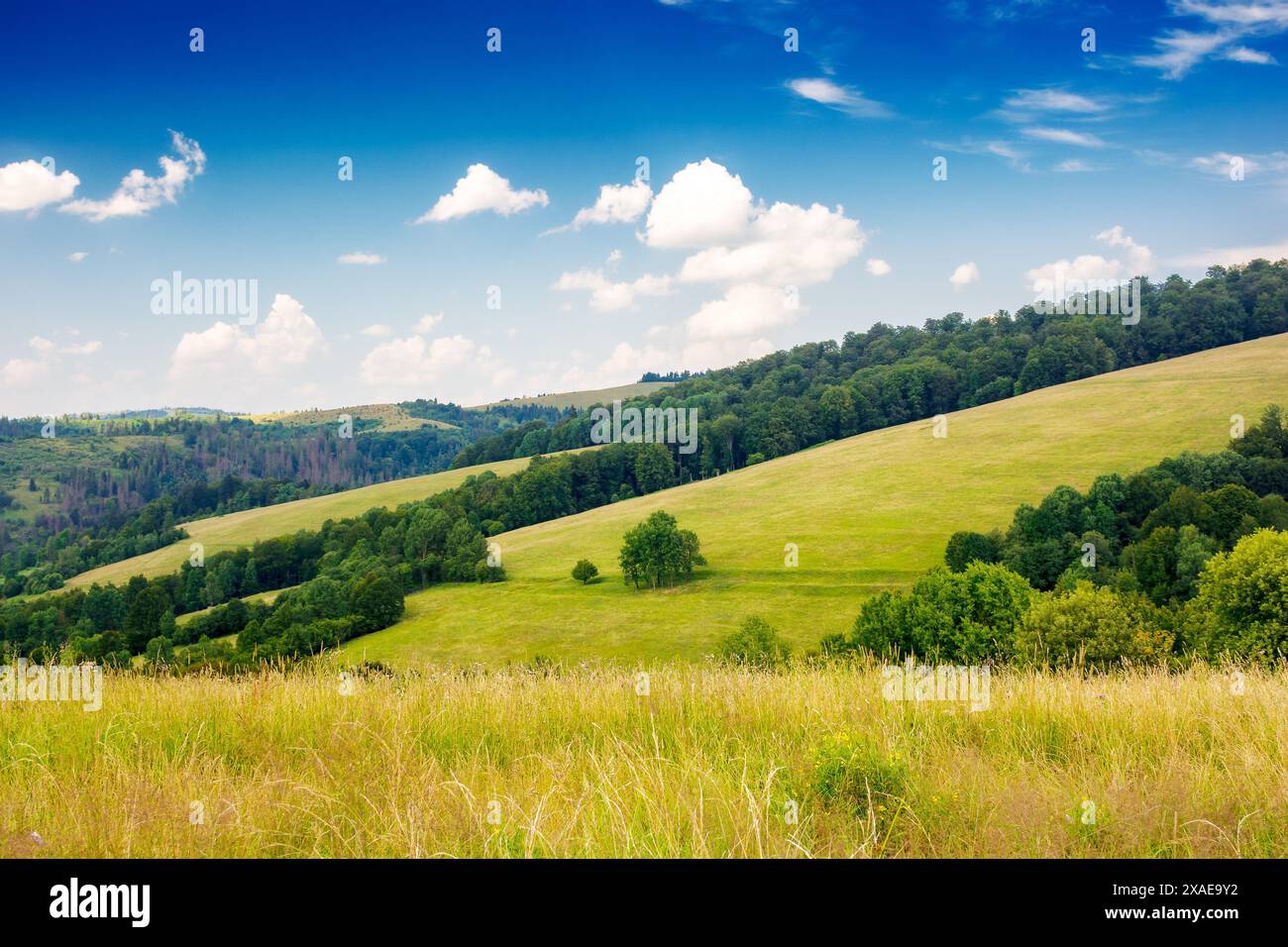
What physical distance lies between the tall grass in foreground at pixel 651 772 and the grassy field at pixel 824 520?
55.0 m

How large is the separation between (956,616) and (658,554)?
38.5 metres

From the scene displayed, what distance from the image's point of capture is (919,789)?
15.3ft

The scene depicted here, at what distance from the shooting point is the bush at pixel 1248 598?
36.3 meters

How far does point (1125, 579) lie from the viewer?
57.3 meters

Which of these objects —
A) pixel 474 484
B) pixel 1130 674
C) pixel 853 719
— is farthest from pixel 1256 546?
pixel 474 484

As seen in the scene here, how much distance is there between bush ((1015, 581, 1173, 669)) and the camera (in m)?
38.0

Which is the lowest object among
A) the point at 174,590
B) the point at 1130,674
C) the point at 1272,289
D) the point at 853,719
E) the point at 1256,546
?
the point at 174,590

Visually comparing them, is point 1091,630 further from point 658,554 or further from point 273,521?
point 273,521

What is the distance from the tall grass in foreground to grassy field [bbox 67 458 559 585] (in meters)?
137

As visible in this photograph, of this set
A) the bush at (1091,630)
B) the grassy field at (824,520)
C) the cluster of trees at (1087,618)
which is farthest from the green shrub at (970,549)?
the bush at (1091,630)

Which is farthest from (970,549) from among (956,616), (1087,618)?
(1087,618)
